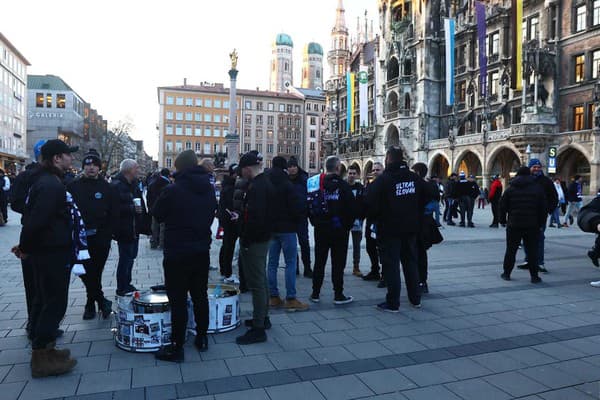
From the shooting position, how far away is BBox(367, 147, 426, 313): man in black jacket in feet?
21.1

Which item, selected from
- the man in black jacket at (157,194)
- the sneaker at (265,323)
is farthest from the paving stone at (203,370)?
the man in black jacket at (157,194)

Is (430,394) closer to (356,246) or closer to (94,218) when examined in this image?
(94,218)

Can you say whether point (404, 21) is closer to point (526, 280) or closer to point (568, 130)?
point (568, 130)

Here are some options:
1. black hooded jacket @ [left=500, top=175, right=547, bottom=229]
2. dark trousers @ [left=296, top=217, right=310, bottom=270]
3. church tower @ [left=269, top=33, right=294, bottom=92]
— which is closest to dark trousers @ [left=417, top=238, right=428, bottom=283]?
black hooded jacket @ [left=500, top=175, right=547, bottom=229]

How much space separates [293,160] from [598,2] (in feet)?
110

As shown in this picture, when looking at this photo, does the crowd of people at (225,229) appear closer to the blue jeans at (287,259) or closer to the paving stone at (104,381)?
the blue jeans at (287,259)

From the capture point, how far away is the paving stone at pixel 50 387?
12.4ft

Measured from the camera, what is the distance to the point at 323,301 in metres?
6.89

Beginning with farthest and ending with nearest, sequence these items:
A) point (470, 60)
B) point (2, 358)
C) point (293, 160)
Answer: point (470, 60) → point (293, 160) → point (2, 358)

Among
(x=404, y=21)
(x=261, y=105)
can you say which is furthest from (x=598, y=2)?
(x=261, y=105)

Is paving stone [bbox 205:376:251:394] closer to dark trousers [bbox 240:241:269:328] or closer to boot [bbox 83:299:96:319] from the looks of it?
dark trousers [bbox 240:241:269:328]

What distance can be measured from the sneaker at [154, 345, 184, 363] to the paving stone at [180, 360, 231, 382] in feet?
0.28

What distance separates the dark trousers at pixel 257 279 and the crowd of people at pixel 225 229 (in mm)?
11

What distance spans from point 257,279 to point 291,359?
1006 mm
